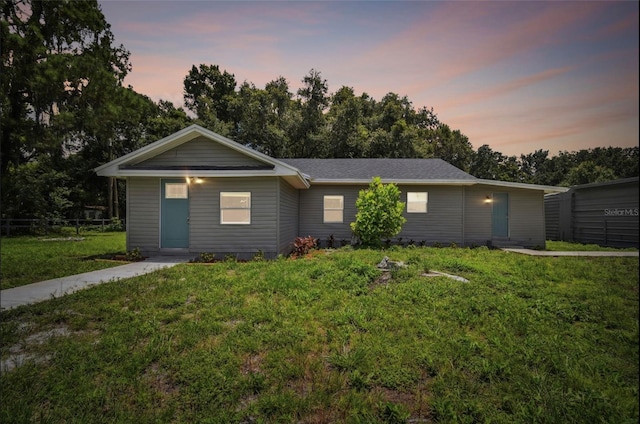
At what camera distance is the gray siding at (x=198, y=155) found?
9.76 m

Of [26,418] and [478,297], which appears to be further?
[478,297]

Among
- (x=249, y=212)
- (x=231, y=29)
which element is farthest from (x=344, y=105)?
(x=231, y=29)

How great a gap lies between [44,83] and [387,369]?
1314cm

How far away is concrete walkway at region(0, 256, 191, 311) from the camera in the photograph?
510 cm

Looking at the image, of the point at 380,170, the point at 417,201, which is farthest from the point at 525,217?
the point at 380,170

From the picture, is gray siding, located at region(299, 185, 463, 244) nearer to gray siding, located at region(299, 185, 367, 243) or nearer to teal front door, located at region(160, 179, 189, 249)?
gray siding, located at region(299, 185, 367, 243)

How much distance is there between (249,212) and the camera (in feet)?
31.8

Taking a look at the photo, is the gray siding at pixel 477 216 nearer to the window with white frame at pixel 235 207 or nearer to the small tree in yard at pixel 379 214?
the small tree in yard at pixel 379 214

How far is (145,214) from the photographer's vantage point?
9.84 m

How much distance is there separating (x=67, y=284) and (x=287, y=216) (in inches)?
251

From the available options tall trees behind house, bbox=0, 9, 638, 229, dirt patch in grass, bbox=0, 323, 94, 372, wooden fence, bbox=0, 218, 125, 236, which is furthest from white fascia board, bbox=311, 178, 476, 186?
wooden fence, bbox=0, 218, 125, 236

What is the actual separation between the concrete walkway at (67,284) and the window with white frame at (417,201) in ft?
30.0

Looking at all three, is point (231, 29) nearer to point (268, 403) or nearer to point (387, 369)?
point (268, 403)

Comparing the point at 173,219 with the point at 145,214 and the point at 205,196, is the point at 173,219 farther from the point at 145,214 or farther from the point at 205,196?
the point at 205,196
